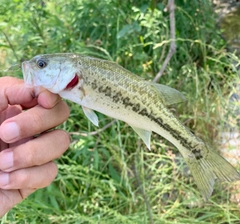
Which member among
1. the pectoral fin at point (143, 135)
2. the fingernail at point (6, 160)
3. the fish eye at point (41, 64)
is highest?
the fish eye at point (41, 64)

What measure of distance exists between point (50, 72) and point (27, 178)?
438 millimetres

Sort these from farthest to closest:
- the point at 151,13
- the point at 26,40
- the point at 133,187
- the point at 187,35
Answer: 1. the point at 187,35
2. the point at 26,40
3. the point at 151,13
4. the point at 133,187

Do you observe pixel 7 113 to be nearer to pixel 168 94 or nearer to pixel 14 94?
pixel 14 94

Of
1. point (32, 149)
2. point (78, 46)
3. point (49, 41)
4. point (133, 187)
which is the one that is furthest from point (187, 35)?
point (32, 149)

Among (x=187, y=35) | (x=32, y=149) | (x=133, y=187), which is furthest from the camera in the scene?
(x=187, y=35)

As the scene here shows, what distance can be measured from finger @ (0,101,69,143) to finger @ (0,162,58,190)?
0.14 m

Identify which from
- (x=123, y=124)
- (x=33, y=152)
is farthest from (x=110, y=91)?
(x=123, y=124)

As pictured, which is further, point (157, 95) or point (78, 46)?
point (78, 46)

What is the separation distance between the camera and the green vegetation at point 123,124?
2.48 m

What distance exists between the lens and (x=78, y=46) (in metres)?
3.13

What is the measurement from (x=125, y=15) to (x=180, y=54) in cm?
67

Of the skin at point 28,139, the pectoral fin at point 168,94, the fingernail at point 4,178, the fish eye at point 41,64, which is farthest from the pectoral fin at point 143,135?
the fingernail at point 4,178

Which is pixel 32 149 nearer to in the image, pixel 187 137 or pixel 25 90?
pixel 25 90

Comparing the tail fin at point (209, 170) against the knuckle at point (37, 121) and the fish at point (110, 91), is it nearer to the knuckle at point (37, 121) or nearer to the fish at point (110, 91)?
the fish at point (110, 91)
